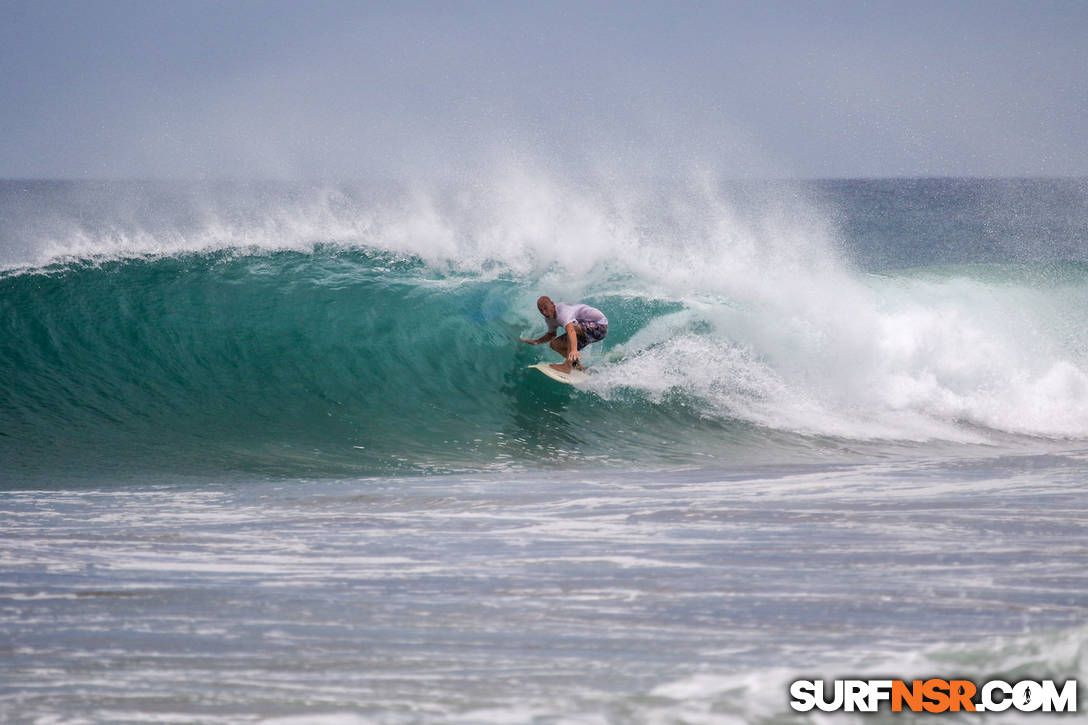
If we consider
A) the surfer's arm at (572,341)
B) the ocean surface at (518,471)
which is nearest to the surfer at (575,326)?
the surfer's arm at (572,341)

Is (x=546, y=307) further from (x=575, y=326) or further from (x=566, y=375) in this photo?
(x=566, y=375)

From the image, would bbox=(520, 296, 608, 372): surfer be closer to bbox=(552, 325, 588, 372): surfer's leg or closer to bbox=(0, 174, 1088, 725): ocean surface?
bbox=(552, 325, 588, 372): surfer's leg

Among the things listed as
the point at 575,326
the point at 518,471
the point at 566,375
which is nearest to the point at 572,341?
the point at 575,326

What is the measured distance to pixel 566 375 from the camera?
8.41 m

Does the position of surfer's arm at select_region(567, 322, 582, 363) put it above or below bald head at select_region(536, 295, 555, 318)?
below

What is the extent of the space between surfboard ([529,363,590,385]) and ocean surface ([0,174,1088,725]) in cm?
19

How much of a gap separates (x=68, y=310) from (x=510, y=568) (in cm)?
790

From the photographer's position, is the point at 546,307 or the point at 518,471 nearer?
the point at 518,471

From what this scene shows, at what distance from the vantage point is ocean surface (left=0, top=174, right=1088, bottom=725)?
313 cm

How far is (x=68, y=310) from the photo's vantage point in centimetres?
1016

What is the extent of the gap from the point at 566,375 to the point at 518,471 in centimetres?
215

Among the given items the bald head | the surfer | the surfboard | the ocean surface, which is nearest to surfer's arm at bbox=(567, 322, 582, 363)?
the surfer

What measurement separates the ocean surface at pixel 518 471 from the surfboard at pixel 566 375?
193mm

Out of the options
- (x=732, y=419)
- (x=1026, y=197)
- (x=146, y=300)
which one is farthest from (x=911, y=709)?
(x=1026, y=197)
